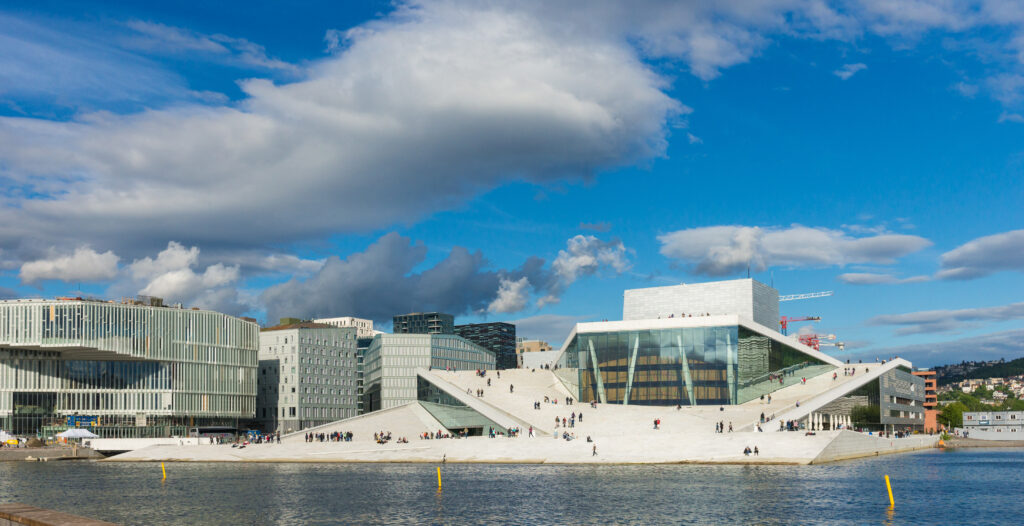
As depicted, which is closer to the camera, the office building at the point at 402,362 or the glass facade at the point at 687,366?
the glass facade at the point at 687,366

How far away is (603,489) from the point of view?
165 ft

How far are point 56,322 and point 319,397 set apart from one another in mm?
42412

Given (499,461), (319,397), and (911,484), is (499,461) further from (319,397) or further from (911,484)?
(319,397)

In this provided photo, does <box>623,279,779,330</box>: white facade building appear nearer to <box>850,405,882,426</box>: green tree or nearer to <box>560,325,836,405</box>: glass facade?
<box>560,325,836,405</box>: glass facade

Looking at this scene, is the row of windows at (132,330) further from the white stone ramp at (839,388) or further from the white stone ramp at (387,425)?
the white stone ramp at (839,388)

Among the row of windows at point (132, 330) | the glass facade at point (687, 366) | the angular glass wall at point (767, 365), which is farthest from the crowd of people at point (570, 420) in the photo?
the row of windows at point (132, 330)

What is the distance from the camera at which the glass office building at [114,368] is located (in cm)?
11050

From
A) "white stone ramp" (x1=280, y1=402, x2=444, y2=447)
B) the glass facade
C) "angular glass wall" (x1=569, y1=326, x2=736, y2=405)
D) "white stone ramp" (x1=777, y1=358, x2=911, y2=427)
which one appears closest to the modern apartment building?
"white stone ramp" (x1=777, y1=358, x2=911, y2=427)

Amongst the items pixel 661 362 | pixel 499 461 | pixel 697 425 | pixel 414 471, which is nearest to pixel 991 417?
pixel 661 362

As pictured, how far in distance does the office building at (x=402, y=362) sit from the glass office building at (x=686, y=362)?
48.6m

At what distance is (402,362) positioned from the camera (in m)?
148

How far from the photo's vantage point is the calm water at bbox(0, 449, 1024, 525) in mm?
38906

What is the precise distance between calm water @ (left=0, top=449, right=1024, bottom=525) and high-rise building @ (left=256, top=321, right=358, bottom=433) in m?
69.2

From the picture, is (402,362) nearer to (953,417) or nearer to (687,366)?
(687,366)
